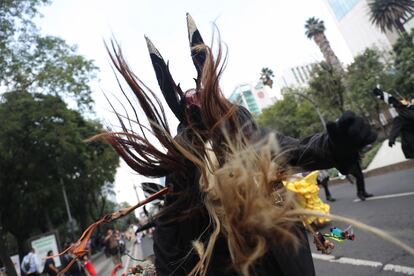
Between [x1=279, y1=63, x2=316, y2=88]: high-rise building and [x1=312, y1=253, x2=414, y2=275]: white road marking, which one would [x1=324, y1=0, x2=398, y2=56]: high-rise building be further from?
[x1=312, y1=253, x2=414, y2=275]: white road marking

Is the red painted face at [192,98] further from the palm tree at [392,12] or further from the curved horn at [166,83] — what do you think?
the palm tree at [392,12]

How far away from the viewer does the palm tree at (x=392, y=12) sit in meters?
42.6

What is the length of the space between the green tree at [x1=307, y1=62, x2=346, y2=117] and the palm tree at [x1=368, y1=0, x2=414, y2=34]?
2015 centimetres

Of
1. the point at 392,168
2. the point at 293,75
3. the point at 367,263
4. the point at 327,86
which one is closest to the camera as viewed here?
the point at 367,263

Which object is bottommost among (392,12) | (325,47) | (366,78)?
(366,78)

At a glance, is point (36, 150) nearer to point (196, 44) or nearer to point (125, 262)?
point (125, 262)

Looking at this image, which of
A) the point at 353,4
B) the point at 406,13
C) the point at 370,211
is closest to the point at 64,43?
the point at 370,211

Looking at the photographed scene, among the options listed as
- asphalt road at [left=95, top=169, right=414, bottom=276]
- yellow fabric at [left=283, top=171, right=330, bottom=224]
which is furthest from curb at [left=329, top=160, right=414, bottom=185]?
yellow fabric at [left=283, top=171, right=330, bottom=224]

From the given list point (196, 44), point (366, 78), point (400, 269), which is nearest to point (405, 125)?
point (400, 269)

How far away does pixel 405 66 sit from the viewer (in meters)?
26.5

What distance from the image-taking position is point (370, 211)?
7.28 meters

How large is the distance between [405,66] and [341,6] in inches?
Answer: 2086

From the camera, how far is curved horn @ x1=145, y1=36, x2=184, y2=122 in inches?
65.3

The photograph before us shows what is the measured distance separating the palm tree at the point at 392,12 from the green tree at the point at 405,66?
15.9 meters
